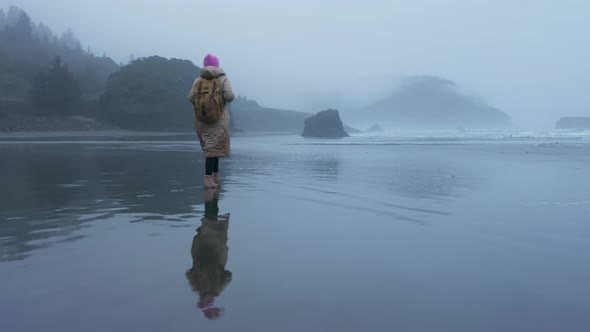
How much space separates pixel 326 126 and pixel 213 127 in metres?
67.8

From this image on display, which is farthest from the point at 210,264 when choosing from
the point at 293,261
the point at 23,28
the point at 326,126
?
the point at 23,28

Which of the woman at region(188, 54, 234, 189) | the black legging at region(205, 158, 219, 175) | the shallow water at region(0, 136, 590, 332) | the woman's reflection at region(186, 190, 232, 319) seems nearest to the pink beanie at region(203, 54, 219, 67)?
the woman at region(188, 54, 234, 189)

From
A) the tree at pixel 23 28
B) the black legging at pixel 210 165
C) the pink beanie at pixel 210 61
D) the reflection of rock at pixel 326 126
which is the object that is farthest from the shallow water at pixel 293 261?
the tree at pixel 23 28

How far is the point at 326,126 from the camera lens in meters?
73.3

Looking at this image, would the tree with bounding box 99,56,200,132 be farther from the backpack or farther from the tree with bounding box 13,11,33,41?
the backpack

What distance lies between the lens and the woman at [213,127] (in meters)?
5.72

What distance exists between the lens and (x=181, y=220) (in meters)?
4.23

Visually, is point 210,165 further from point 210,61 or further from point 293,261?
point 293,261

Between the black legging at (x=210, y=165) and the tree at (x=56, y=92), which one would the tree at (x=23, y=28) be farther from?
the black legging at (x=210, y=165)

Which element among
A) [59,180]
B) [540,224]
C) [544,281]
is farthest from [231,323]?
[59,180]

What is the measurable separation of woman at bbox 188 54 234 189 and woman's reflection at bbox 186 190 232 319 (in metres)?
1.90

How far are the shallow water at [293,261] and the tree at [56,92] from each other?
224 feet

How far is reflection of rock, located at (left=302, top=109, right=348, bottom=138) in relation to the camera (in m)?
72.1

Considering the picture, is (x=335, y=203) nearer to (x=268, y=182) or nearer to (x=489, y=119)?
(x=268, y=182)
